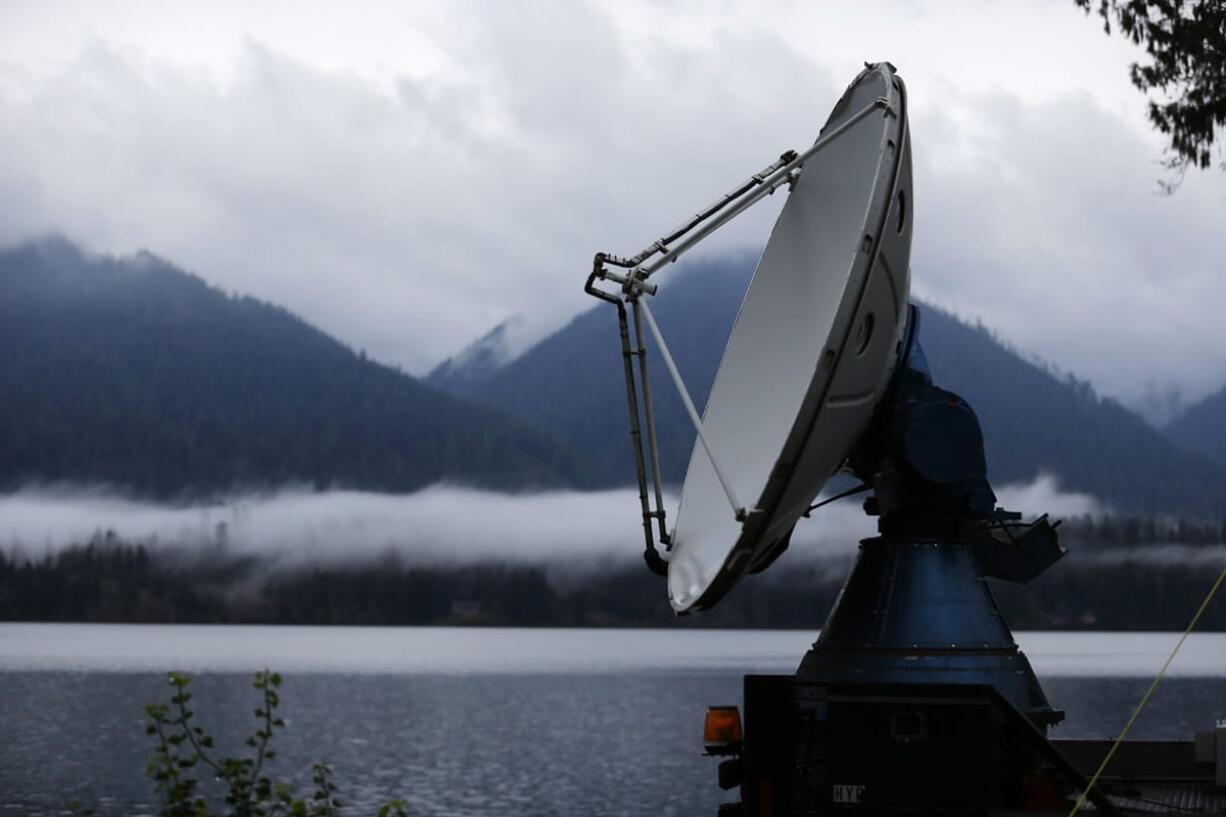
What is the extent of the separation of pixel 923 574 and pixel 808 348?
2.49 m

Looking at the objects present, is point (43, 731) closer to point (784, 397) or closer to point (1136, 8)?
point (1136, 8)

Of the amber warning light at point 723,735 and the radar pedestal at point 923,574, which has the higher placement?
the radar pedestal at point 923,574

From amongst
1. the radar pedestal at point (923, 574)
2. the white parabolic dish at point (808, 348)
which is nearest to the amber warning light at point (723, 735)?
the radar pedestal at point (923, 574)

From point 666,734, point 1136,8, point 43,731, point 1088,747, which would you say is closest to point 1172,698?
point 666,734

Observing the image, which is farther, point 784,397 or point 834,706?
point 784,397

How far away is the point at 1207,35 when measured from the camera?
31.5m

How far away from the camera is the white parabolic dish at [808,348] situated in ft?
56.1

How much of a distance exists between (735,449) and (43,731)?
9385cm

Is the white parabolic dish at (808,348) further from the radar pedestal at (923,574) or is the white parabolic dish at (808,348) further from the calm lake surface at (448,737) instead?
the calm lake surface at (448,737)

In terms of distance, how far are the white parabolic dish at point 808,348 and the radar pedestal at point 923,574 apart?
1.84 feet

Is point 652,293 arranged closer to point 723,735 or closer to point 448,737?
point 723,735

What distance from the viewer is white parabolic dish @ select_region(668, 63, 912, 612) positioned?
1711 centimetres

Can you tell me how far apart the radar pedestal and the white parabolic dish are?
0.56m

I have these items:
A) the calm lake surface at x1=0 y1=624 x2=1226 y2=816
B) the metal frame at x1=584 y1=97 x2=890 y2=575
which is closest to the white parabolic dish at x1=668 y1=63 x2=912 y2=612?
the metal frame at x1=584 y1=97 x2=890 y2=575
